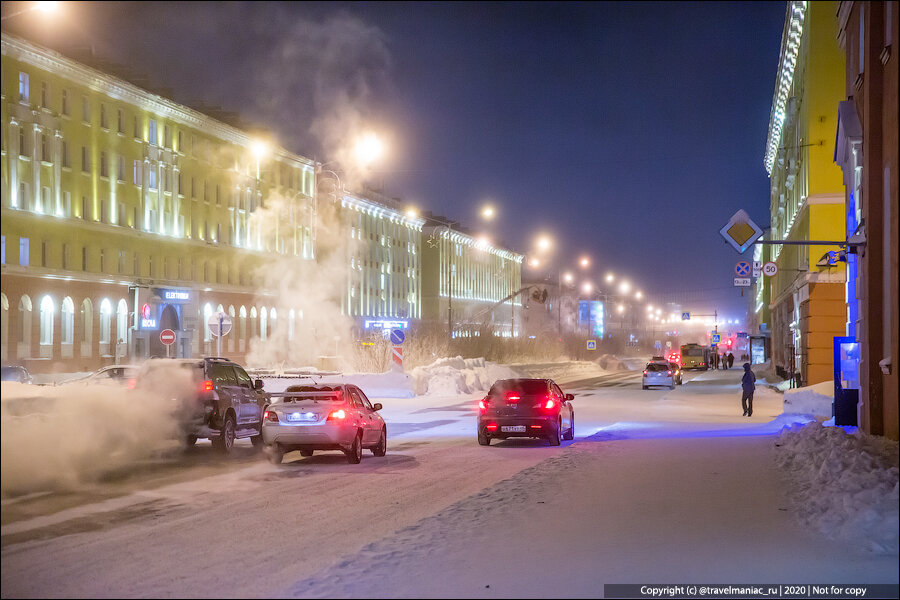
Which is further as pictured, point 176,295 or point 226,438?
point 176,295

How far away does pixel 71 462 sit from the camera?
54.1 feet

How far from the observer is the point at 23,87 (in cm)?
5250

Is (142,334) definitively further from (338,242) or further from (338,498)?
(338,498)

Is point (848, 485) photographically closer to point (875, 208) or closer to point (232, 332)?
point (875, 208)

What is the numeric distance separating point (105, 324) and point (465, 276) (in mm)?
77040

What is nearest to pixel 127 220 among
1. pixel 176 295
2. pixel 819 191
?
pixel 176 295

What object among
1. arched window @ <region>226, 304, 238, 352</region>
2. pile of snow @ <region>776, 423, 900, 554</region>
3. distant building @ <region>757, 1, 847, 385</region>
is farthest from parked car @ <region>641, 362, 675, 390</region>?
pile of snow @ <region>776, 423, 900, 554</region>

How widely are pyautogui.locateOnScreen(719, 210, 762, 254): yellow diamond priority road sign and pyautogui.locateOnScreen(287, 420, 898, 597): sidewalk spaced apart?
571 centimetres

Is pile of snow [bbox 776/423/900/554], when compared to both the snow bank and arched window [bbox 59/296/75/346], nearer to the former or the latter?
the snow bank

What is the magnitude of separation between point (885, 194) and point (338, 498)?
10883mm

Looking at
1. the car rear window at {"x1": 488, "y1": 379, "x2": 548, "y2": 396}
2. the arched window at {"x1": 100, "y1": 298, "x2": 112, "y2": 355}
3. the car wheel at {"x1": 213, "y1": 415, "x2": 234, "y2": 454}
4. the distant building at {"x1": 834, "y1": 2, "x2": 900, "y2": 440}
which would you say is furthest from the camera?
the arched window at {"x1": 100, "y1": 298, "x2": 112, "y2": 355}

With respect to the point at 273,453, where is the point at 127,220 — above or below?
→ above

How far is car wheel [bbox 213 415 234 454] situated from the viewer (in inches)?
796

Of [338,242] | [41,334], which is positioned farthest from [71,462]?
[338,242]
